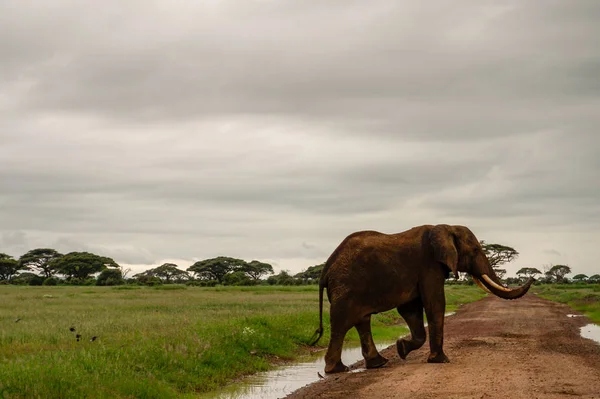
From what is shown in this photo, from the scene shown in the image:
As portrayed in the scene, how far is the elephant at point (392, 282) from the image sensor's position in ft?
57.9

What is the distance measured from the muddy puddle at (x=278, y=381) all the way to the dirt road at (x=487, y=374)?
0.70m

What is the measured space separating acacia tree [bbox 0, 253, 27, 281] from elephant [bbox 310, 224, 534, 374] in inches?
4184

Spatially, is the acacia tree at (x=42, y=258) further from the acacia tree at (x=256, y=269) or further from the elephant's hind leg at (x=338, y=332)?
the elephant's hind leg at (x=338, y=332)

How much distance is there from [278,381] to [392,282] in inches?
143

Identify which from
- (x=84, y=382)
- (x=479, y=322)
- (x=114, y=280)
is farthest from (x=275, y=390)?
(x=114, y=280)

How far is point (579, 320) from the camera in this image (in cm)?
3547

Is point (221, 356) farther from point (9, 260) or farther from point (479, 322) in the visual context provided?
point (9, 260)

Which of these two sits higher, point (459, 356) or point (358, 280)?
point (358, 280)

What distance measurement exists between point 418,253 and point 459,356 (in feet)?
9.40

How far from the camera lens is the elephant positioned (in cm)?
1764

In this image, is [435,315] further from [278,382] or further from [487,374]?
[278,382]

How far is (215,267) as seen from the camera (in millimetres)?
127938

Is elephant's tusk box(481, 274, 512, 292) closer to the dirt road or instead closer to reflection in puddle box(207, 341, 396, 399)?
the dirt road

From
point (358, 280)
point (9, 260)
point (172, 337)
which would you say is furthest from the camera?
point (9, 260)
